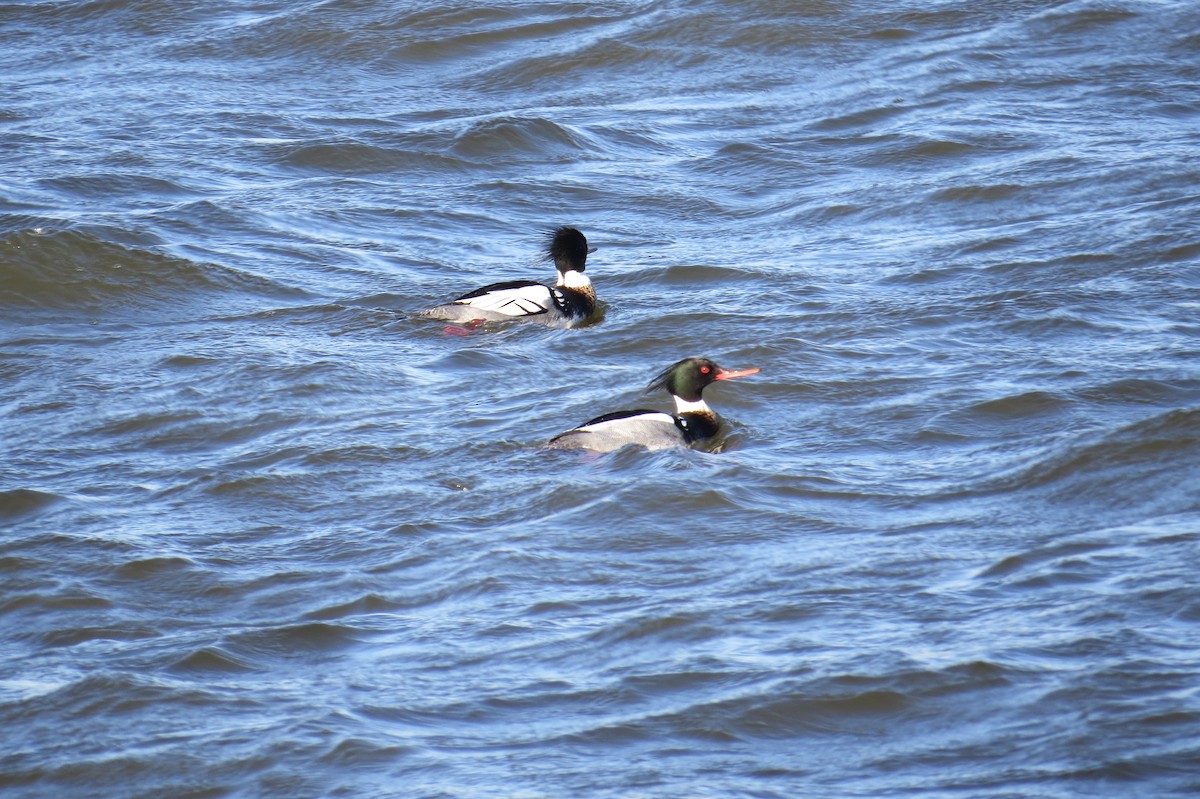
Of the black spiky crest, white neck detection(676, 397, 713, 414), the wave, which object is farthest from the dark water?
the black spiky crest

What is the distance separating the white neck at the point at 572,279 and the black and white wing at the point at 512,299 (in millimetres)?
111

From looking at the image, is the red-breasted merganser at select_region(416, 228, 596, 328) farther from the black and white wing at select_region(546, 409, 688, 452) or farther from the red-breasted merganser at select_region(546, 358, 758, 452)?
the black and white wing at select_region(546, 409, 688, 452)

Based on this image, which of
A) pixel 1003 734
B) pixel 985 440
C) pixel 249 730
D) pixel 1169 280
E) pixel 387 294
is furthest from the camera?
pixel 387 294

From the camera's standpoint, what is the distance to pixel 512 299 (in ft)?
36.7

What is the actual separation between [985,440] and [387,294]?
4527 mm

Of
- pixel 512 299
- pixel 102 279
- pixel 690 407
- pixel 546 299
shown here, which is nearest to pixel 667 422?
pixel 690 407

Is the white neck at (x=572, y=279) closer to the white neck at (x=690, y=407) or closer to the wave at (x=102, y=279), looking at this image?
the wave at (x=102, y=279)

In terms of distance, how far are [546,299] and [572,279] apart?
28cm

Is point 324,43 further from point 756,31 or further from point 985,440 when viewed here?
point 985,440

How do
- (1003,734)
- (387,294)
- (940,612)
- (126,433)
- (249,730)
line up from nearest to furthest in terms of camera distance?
(1003,734), (249,730), (940,612), (126,433), (387,294)

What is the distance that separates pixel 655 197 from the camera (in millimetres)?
13352

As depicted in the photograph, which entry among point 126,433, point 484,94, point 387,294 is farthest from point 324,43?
point 126,433

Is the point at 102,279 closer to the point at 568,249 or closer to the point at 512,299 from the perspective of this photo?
the point at 512,299

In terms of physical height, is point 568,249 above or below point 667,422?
above
